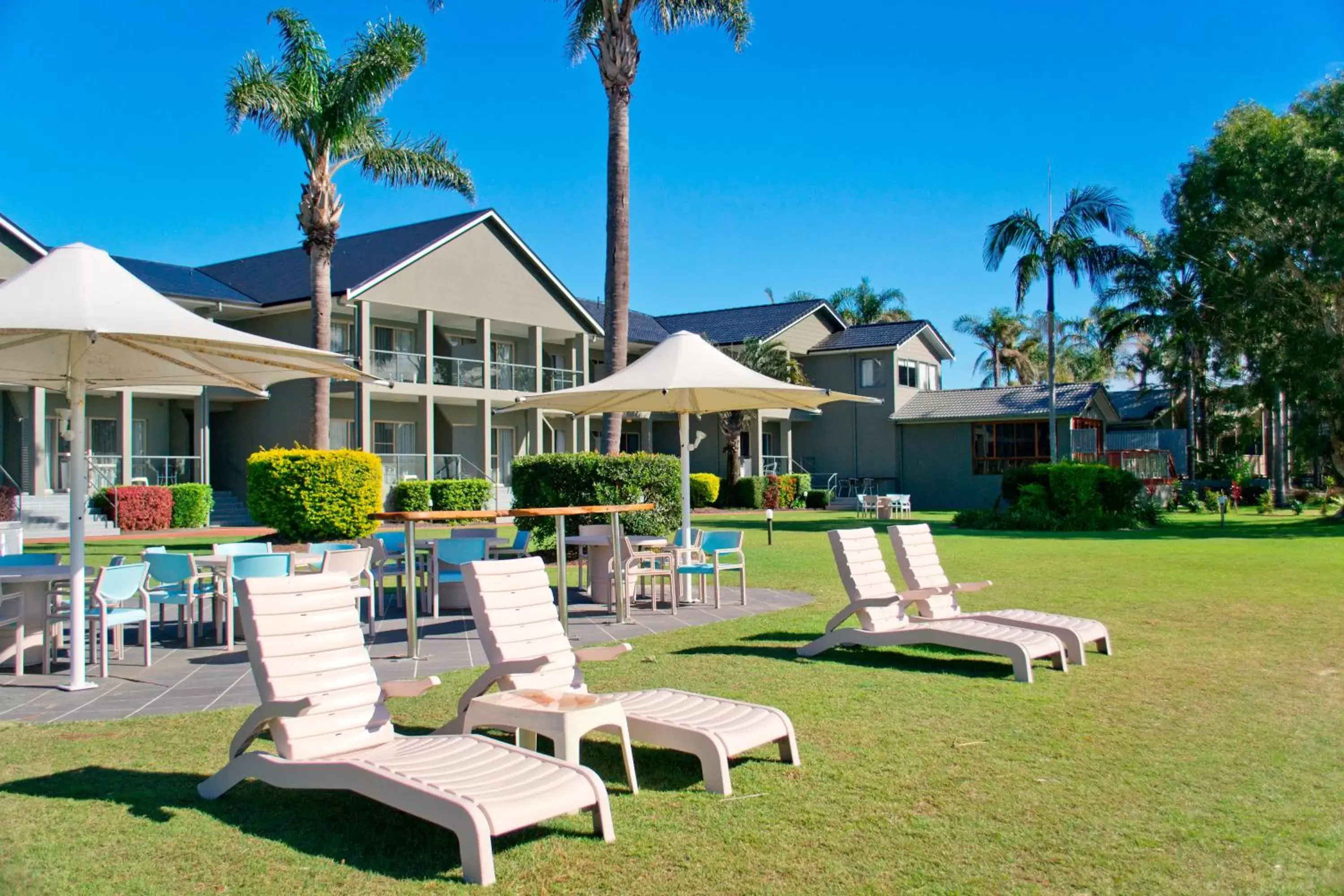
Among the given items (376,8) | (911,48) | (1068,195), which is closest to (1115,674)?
(911,48)

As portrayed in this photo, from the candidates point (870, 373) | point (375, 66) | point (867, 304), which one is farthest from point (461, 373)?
point (867, 304)

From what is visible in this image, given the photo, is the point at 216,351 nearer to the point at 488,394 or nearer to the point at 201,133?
the point at 201,133

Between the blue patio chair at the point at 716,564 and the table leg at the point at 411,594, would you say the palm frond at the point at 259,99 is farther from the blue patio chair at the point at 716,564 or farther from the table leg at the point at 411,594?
the table leg at the point at 411,594

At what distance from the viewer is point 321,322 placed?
22.7 m

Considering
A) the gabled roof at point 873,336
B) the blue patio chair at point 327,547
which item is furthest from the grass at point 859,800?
the gabled roof at point 873,336

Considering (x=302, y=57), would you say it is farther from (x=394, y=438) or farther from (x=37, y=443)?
(x=394, y=438)

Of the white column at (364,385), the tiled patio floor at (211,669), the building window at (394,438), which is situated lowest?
the tiled patio floor at (211,669)

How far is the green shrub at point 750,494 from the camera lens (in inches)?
1486

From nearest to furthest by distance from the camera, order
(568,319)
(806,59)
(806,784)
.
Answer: (806,784), (806,59), (568,319)

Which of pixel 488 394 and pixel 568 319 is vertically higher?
pixel 568 319

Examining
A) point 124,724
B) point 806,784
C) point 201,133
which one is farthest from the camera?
point 201,133

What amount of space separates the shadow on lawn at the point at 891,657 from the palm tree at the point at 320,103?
15.6m

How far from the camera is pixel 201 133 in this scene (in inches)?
901

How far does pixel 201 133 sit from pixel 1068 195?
27.1 m
